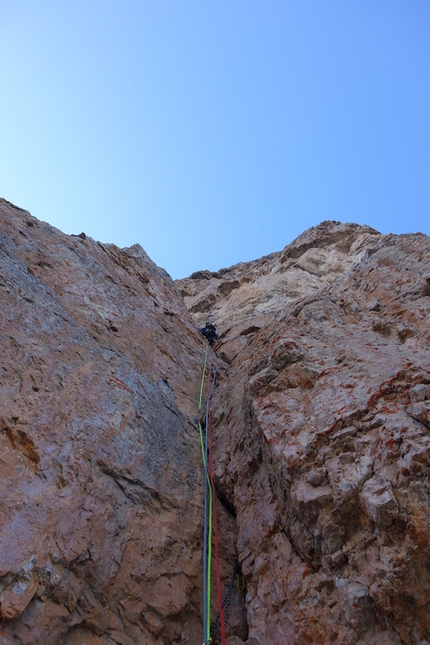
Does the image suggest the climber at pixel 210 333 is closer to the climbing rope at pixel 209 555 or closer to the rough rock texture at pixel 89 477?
the rough rock texture at pixel 89 477

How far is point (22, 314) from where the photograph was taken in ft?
19.7

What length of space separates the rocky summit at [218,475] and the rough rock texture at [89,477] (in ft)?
0.06

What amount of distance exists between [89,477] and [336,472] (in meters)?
2.59

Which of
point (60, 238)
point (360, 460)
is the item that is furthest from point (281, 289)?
point (360, 460)

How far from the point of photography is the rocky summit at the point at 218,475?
133 inches

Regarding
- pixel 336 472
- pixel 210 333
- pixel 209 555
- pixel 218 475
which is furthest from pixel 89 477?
pixel 210 333

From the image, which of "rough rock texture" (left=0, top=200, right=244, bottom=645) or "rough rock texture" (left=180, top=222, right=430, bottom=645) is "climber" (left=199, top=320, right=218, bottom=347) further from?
"rough rock texture" (left=180, top=222, right=430, bottom=645)

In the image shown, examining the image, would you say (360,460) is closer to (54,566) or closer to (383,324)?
(54,566)

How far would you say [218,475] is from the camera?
5602 millimetres

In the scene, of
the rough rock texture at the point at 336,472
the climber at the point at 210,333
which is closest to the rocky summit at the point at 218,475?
the rough rock texture at the point at 336,472

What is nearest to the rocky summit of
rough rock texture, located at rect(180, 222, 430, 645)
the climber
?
rough rock texture, located at rect(180, 222, 430, 645)

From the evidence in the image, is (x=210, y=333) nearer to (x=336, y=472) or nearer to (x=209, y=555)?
(x=209, y=555)

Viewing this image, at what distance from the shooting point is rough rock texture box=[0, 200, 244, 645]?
3656 millimetres

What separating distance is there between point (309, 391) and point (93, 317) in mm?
4052
